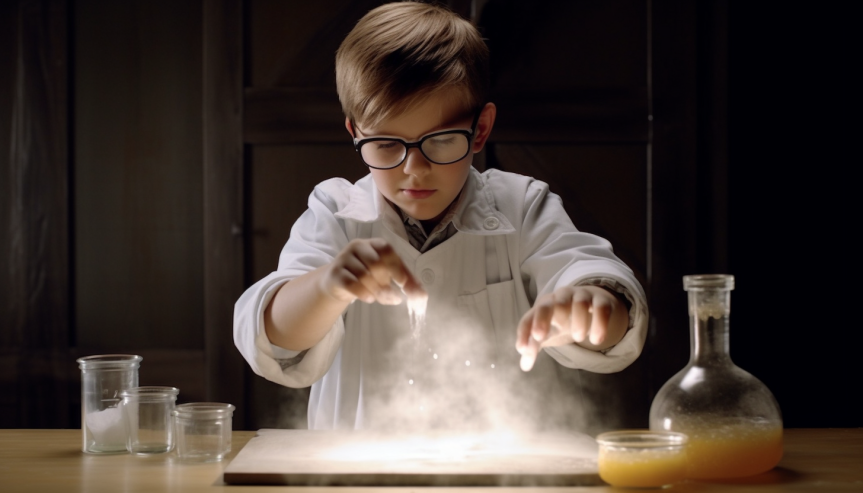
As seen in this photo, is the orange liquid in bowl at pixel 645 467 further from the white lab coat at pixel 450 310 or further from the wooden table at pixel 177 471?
the white lab coat at pixel 450 310

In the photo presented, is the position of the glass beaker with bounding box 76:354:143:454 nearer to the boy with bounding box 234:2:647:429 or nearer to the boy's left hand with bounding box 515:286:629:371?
the boy with bounding box 234:2:647:429

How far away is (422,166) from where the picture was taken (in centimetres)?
155

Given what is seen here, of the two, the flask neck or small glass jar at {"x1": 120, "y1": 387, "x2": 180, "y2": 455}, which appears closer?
the flask neck

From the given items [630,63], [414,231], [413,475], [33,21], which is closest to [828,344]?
[630,63]

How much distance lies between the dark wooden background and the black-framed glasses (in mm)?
1484

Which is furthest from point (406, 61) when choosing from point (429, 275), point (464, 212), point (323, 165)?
point (323, 165)

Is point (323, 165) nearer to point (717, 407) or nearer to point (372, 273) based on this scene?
point (372, 273)

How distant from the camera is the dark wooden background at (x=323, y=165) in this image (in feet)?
10.2

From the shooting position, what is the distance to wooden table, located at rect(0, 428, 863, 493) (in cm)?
112

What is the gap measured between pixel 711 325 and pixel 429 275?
0.80 m

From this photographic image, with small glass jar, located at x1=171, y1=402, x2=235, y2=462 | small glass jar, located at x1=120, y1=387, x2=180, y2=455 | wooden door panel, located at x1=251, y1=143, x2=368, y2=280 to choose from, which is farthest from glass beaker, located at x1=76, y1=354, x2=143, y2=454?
wooden door panel, located at x1=251, y1=143, x2=368, y2=280

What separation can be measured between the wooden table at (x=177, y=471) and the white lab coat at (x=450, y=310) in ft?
1.41

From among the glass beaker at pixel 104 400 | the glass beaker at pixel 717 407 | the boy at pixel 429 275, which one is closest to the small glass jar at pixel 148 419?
the glass beaker at pixel 104 400

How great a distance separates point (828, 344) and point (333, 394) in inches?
93.8
